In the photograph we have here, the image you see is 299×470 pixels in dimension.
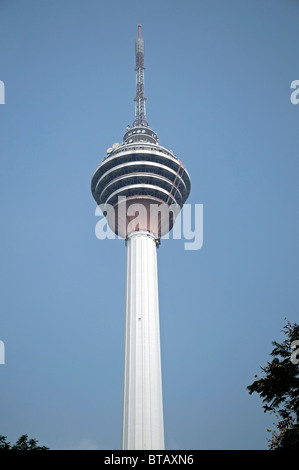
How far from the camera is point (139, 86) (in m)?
102

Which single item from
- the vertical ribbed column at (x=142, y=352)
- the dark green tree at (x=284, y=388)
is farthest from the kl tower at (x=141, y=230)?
the dark green tree at (x=284, y=388)

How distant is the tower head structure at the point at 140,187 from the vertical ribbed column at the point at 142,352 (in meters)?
4.44

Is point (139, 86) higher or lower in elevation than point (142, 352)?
higher

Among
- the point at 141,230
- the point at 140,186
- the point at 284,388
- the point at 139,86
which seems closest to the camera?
the point at 284,388

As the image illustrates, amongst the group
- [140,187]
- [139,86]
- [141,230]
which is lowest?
[141,230]

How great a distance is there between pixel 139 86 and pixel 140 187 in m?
32.1

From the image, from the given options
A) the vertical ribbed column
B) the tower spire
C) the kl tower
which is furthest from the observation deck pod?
the tower spire

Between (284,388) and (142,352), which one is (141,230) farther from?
(284,388)

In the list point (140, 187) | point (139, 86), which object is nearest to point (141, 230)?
point (140, 187)

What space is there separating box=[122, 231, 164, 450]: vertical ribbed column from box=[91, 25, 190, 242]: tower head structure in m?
4.44

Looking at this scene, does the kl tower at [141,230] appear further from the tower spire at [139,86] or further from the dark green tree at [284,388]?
the dark green tree at [284,388]

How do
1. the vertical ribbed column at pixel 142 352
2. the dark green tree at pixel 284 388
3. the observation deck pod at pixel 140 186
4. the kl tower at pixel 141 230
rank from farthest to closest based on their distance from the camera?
1. the observation deck pod at pixel 140 186
2. the kl tower at pixel 141 230
3. the vertical ribbed column at pixel 142 352
4. the dark green tree at pixel 284 388

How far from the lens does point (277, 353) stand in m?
28.9

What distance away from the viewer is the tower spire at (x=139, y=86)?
9819 centimetres
